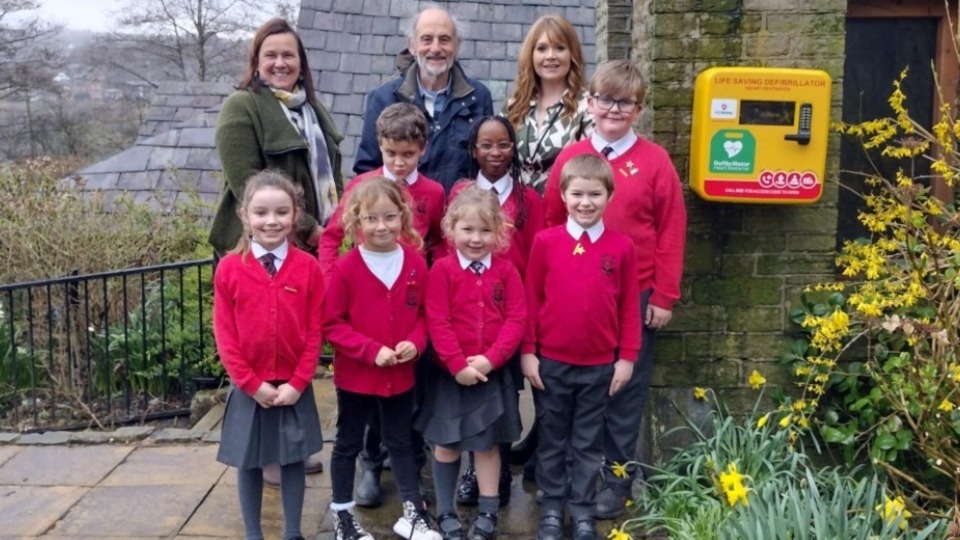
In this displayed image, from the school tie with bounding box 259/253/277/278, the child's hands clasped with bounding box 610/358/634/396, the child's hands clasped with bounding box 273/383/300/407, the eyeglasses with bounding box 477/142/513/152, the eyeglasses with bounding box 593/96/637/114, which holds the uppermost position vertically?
the eyeglasses with bounding box 593/96/637/114

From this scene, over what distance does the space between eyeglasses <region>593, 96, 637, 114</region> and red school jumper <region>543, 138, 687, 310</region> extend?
16cm

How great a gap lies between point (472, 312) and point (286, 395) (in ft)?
2.40

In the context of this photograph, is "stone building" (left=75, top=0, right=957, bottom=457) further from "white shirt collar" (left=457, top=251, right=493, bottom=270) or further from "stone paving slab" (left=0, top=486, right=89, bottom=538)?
"stone paving slab" (left=0, top=486, right=89, bottom=538)

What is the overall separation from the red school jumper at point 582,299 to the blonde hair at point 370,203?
49cm

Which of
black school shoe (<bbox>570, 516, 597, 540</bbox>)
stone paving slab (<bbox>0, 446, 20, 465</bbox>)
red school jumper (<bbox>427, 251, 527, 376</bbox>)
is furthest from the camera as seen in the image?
stone paving slab (<bbox>0, 446, 20, 465</bbox>)

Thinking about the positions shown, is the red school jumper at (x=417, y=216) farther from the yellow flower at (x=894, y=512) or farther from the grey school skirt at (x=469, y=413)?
the yellow flower at (x=894, y=512)

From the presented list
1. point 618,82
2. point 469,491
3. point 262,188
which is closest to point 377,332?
point 262,188

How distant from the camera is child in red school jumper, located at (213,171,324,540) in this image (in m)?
3.32

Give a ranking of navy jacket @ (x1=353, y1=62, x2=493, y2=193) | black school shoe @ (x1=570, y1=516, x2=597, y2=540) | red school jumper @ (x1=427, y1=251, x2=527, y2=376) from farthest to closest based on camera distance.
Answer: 1. navy jacket @ (x1=353, y1=62, x2=493, y2=193)
2. black school shoe @ (x1=570, y1=516, x2=597, y2=540)
3. red school jumper @ (x1=427, y1=251, x2=527, y2=376)

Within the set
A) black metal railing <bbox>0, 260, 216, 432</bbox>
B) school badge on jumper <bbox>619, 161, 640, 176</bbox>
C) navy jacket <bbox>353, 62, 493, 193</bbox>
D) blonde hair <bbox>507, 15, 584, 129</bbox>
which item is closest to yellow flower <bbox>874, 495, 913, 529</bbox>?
school badge on jumper <bbox>619, 161, 640, 176</bbox>

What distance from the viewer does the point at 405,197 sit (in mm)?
3518

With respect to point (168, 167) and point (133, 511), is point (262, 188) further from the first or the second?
point (168, 167)

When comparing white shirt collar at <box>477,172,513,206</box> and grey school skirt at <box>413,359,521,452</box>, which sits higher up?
white shirt collar at <box>477,172,513,206</box>

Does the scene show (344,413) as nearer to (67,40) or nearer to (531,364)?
(531,364)
